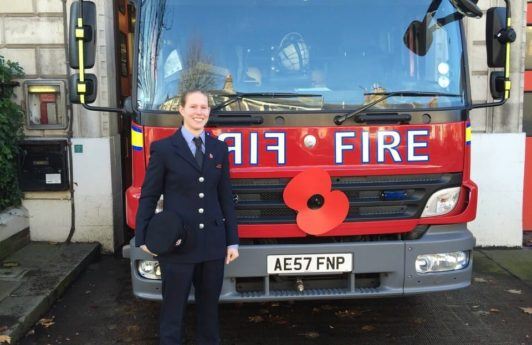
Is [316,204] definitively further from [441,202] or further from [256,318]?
[256,318]

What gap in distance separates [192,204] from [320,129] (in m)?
0.96

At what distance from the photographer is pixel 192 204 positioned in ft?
9.73

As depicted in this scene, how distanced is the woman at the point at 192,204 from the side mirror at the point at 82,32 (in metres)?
0.97

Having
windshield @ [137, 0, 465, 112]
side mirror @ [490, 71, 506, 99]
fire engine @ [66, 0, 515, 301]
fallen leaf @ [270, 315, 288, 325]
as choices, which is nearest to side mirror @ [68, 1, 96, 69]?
fire engine @ [66, 0, 515, 301]

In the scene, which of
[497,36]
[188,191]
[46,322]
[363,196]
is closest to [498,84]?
[497,36]

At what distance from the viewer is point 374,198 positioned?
11.2 feet

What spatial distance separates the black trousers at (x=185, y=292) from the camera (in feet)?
9.93

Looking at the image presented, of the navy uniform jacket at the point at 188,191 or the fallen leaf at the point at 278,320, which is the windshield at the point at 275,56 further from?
the fallen leaf at the point at 278,320

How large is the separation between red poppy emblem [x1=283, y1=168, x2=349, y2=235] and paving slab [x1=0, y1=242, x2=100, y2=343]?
2239 millimetres

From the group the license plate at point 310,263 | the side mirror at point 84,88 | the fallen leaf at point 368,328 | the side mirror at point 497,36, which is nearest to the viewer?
the license plate at point 310,263

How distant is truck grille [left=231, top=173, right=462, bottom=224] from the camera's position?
3324mm

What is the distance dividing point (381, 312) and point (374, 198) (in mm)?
1419

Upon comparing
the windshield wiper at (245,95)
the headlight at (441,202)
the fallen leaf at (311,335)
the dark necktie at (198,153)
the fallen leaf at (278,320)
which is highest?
the windshield wiper at (245,95)

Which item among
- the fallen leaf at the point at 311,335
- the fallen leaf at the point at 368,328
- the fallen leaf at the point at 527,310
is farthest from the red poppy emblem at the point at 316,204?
the fallen leaf at the point at 527,310
